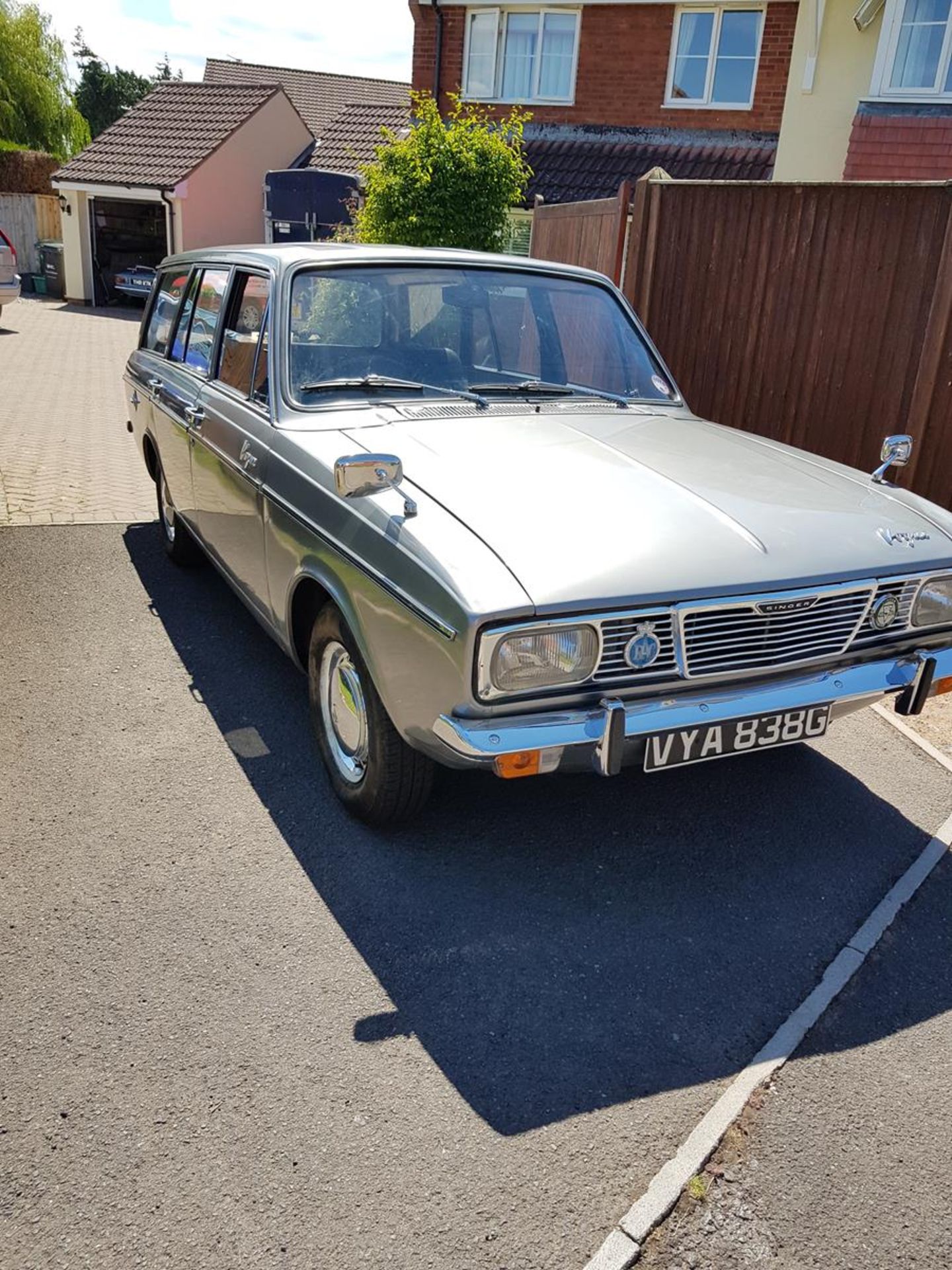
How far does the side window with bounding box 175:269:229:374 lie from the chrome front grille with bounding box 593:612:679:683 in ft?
9.57

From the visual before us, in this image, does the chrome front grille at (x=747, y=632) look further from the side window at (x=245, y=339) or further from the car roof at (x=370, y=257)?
the car roof at (x=370, y=257)

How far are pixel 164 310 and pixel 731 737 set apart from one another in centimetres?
453

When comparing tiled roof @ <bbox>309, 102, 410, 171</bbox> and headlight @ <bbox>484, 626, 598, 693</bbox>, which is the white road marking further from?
tiled roof @ <bbox>309, 102, 410, 171</bbox>

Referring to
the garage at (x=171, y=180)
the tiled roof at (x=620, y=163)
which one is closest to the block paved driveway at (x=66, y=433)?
the garage at (x=171, y=180)

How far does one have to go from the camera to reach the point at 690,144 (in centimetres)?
1678

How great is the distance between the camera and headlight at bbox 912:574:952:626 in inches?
134

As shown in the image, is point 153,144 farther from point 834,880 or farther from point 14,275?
point 834,880

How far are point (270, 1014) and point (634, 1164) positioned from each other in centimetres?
100

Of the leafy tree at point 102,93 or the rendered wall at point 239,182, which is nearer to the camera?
the rendered wall at point 239,182

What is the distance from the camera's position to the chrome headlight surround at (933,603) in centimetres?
340

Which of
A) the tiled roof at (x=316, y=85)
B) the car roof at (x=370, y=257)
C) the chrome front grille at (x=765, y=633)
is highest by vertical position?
the tiled roof at (x=316, y=85)

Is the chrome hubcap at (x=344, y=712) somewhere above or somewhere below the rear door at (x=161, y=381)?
below

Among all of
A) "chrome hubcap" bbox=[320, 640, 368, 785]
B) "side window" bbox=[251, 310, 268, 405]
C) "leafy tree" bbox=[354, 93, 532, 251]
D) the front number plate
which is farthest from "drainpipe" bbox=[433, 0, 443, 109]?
the front number plate

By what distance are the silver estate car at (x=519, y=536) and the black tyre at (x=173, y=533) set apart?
107cm
